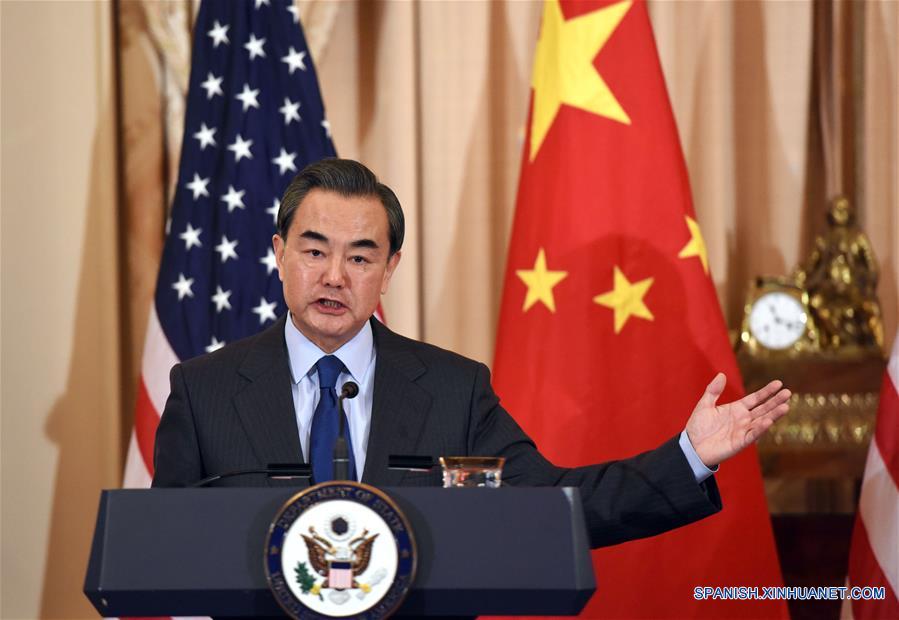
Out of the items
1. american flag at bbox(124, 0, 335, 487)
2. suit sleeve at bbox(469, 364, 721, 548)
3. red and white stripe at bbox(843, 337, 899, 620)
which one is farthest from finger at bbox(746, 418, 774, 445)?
american flag at bbox(124, 0, 335, 487)

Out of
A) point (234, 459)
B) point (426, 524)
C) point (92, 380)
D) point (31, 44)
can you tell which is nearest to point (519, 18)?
point (31, 44)

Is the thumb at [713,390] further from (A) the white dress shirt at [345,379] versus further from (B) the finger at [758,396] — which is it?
(A) the white dress shirt at [345,379]

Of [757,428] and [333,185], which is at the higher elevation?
[333,185]

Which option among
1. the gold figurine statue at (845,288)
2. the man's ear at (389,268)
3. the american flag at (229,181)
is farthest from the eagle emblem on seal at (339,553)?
the gold figurine statue at (845,288)

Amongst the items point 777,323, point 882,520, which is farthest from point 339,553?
point 777,323

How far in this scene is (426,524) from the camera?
140 cm

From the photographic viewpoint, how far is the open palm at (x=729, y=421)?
1.81 metres

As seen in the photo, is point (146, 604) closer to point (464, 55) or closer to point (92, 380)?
point (92, 380)

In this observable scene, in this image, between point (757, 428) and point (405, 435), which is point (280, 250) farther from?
point (757, 428)

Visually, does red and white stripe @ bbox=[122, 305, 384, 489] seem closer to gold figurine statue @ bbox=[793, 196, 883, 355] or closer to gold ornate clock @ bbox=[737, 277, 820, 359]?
gold ornate clock @ bbox=[737, 277, 820, 359]

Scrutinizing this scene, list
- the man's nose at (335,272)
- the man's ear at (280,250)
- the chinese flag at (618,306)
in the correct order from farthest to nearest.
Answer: the chinese flag at (618,306) → the man's ear at (280,250) → the man's nose at (335,272)

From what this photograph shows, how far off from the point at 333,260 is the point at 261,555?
75cm

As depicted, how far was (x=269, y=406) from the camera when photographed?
1.98m

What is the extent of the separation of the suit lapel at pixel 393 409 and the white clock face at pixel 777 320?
1875 millimetres
